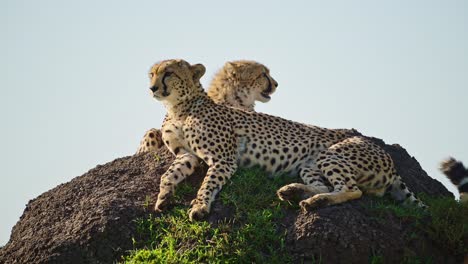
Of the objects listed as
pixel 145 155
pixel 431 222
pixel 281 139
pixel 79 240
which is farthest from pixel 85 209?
pixel 431 222

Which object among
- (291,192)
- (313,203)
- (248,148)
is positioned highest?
(248,148)

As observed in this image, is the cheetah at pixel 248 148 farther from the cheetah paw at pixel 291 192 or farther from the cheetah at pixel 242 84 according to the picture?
the cheetah at pixel 242 84

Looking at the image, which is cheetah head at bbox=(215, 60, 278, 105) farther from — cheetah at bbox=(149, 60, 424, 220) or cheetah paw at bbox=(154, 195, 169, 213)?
cheetah paw at bbox=(154, 195, 169, 213)

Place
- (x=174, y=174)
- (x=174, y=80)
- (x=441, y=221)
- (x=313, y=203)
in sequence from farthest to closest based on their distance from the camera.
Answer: (x=174, y=80), (x=174, y=174), (x=441, y=221), (x=313, y=203)

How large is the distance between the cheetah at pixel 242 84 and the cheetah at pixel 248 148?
5.10ft

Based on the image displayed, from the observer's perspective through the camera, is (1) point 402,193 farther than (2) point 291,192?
Yes

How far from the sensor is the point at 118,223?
24.8 feet

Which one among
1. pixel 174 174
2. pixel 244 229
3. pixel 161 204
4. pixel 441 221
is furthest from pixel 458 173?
pixel 161 204

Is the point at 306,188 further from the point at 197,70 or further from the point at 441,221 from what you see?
the point at 197,70

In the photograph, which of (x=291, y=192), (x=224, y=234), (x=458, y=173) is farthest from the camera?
(x=458, y=173)

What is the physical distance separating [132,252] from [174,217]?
20.7 inches

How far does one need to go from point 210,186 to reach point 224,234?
2.14ft

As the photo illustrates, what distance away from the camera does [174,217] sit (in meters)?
7.64

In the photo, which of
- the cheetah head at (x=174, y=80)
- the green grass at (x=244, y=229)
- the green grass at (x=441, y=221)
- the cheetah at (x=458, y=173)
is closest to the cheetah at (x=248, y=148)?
the cheetah head at (x=174, y=80)
